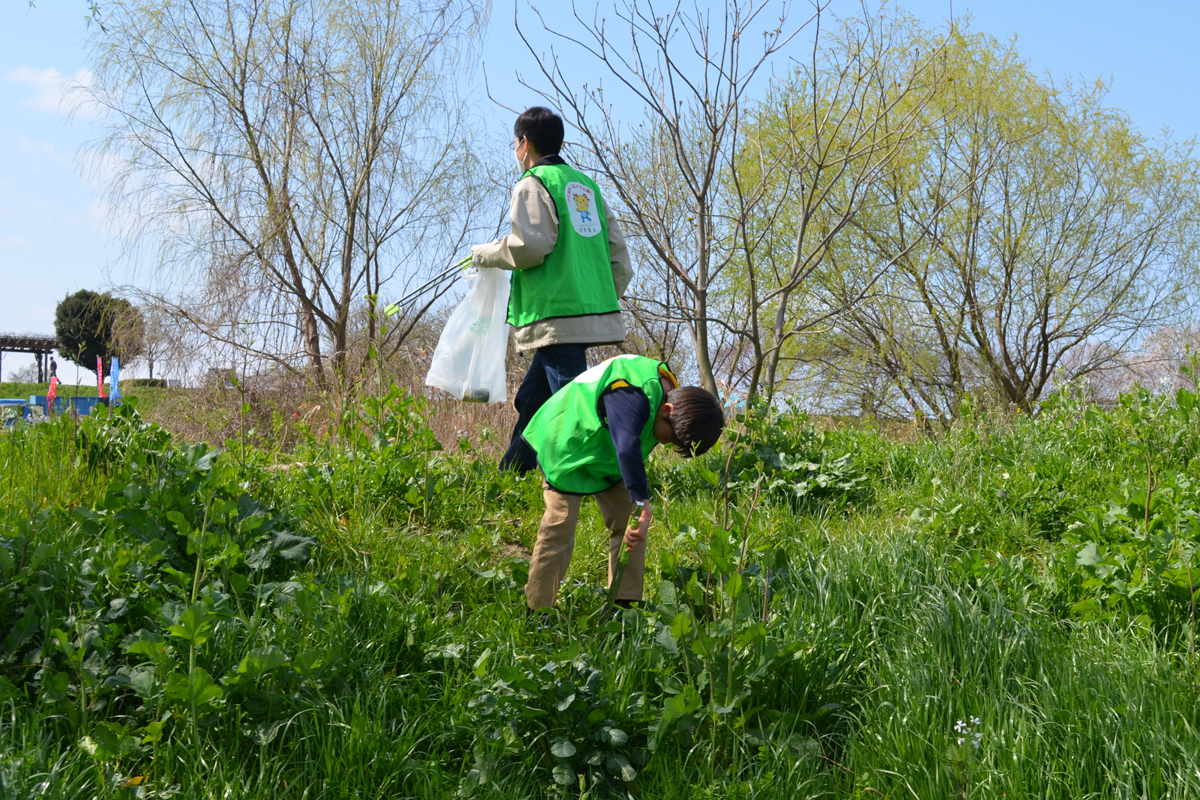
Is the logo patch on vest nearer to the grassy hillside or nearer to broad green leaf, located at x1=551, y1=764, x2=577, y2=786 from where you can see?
the grassy hillside

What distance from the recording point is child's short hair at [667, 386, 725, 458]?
2594 millimetres

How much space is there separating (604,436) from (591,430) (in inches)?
2.0

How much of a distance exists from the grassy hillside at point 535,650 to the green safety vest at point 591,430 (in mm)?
341

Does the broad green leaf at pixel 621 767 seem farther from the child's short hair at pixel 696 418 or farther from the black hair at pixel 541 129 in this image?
the black hair at pixel 541 129

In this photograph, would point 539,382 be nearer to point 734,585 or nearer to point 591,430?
point 591,430

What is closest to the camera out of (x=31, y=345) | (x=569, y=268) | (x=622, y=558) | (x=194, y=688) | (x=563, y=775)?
(x=194, y=688)

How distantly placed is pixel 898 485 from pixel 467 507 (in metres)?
2.34

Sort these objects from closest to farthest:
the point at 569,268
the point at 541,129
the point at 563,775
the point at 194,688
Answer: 1. the point at 194,688
2. the point at 563,775
3. the point at 569,268
4. the point at 541,129

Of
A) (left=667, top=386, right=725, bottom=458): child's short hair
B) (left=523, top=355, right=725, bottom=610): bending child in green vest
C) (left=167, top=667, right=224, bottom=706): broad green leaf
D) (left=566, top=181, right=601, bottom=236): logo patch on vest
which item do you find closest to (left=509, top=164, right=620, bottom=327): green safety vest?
(left=566, top=181, right=601, bottom=236): logo patch on vest

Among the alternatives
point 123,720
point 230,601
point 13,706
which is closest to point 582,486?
point 230,601

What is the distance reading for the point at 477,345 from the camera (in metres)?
4.03

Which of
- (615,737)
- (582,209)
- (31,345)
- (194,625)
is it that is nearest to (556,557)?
(615,737)

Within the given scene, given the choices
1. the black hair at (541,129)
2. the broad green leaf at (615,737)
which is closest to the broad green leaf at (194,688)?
the broad green leaf at (615,737)

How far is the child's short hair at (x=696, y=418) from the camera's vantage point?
8.51ft
